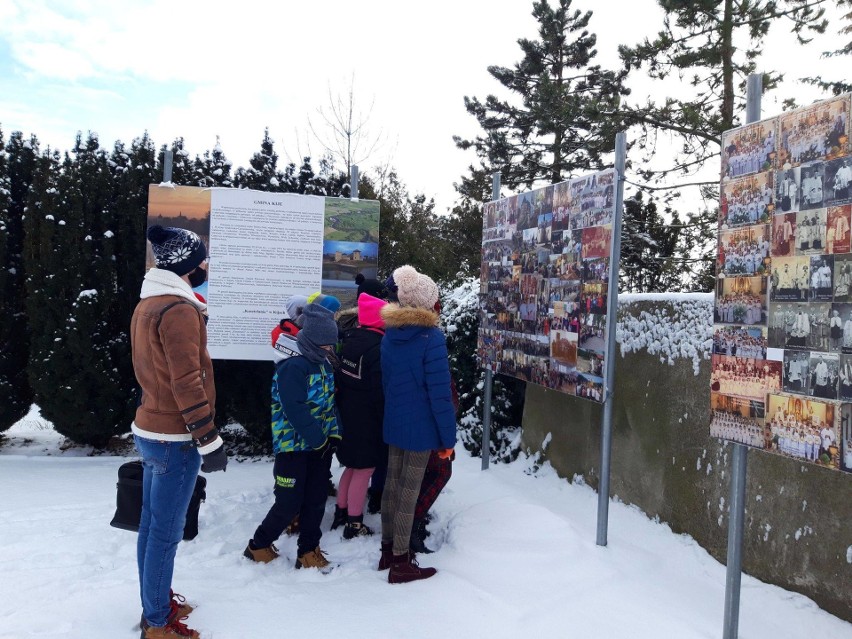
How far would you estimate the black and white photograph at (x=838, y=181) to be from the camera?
248 cm

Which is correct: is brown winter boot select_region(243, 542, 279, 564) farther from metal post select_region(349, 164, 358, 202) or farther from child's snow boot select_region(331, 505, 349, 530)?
metal post select_region(349, 164, 358, 202)

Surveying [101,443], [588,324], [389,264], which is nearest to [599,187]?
[588,324]

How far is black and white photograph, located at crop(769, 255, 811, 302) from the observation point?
2658 mm

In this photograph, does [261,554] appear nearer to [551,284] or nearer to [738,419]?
[551,284]

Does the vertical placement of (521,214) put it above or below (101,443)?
above

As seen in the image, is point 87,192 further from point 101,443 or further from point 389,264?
point 389,264

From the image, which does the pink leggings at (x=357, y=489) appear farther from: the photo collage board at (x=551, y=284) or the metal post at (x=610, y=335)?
the metal post at (x=610, y=335)

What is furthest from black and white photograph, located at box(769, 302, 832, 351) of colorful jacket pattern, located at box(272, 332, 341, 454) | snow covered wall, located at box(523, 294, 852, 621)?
colorful jacket pattern, located at box(272, 332, 341, 454)

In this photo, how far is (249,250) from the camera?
599 cm

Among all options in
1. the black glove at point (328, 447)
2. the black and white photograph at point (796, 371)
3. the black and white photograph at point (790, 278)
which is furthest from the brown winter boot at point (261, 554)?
the black and white photograph at point (790, 278)

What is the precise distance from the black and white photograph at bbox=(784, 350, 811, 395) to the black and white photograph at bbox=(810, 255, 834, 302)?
0.24 metres

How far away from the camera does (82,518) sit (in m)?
4.91

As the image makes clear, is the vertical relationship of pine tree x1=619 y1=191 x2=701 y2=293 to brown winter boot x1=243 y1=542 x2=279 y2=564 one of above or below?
above

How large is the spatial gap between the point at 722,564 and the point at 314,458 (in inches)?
104
